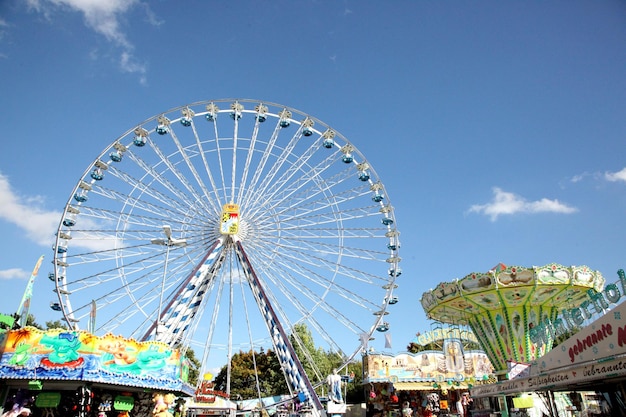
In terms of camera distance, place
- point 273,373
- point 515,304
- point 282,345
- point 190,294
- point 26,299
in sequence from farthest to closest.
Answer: point 273,373, point 515,304, point 190,294, point 282,345, point 26,299

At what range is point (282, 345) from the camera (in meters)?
18.4

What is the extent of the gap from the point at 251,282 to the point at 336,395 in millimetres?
6152

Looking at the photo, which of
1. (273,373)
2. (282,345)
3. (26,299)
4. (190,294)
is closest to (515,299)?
(282,345)

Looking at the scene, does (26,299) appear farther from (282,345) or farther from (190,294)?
(282,345)

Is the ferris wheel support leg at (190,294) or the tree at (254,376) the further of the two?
the tree at (254,376)

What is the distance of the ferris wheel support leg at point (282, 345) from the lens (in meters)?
17.2

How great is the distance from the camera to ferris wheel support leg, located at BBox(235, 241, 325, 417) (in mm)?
17156

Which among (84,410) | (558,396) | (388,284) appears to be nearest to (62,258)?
(84,410)

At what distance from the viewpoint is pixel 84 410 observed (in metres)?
12.7

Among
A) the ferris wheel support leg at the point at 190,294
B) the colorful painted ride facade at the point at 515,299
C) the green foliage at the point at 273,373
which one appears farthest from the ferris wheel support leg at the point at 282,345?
the green foliage at the point at 273,373

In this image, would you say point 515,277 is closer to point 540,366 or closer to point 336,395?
point 540,366

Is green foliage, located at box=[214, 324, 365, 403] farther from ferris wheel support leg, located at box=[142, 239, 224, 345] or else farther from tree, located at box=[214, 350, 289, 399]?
ferris wheel support leg, located at box=[142, 239, 224, 345]

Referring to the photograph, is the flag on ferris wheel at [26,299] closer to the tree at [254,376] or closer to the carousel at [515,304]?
the carousel at [515,304]

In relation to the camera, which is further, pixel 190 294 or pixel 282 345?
pixel 190 294
